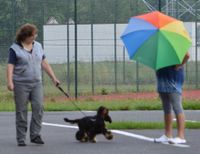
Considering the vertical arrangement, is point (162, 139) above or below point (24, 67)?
below

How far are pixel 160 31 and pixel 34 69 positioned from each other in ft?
6.13

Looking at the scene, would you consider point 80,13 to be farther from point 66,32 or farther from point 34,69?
point 34,69

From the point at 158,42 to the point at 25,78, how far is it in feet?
6.38

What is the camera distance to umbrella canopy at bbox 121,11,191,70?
11055 millimetres

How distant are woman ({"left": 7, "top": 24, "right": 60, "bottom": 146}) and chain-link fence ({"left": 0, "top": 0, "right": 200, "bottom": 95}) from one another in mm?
16209

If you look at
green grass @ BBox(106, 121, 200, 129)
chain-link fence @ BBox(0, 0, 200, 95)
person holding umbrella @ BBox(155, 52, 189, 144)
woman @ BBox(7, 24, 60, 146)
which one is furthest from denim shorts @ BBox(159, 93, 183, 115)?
chain-link fence @ BBox(0, 0, 200, 95)

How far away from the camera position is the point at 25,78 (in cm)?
1144

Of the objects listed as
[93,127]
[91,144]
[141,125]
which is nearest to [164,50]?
[93,127]

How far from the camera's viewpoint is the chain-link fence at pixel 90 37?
95.1 ft

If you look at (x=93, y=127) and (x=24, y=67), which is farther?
(x=93, y=127)

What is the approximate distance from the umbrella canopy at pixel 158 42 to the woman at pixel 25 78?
1.36m

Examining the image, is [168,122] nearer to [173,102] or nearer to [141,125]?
[173,102]

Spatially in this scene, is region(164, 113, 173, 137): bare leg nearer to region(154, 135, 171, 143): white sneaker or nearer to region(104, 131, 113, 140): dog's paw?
region(154, 135, 171, 143): white sneaker

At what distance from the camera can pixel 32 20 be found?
29.4 m
